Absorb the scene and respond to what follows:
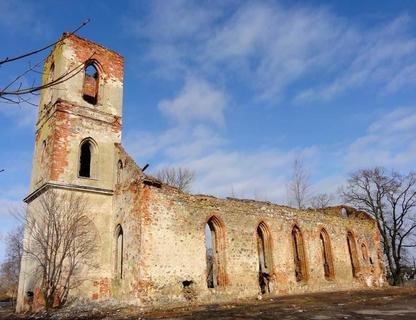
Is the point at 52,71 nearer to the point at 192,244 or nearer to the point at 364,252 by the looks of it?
the point at 192,244

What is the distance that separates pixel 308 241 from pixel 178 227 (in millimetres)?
8855

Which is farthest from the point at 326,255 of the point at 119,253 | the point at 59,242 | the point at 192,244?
the point at 59,242

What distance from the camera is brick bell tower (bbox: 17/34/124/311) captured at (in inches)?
637

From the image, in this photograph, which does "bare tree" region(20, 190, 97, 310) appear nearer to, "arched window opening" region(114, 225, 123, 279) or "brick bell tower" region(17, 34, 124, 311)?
"brick bell tower" region(17, 34, 124, 311)

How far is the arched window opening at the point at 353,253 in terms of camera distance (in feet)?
79.4

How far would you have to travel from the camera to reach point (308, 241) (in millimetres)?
21234

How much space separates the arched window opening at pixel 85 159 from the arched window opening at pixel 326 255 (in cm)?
1360

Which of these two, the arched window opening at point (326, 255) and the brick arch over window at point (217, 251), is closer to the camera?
the brick arch over window at point (217, 251)

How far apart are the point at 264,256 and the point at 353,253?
8369 millimetres

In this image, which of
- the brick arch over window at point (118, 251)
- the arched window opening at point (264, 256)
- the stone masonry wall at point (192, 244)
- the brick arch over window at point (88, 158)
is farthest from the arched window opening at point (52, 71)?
the arched window opening at point (264, 256)

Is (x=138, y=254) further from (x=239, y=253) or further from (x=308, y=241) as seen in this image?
(x=308, y=241)

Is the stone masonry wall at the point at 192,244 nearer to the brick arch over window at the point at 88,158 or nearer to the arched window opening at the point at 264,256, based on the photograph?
the arched window opening at the point at 264,256

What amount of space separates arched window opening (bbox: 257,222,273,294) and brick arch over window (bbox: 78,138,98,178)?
8451 millimetres

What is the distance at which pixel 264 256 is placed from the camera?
1928 cm
